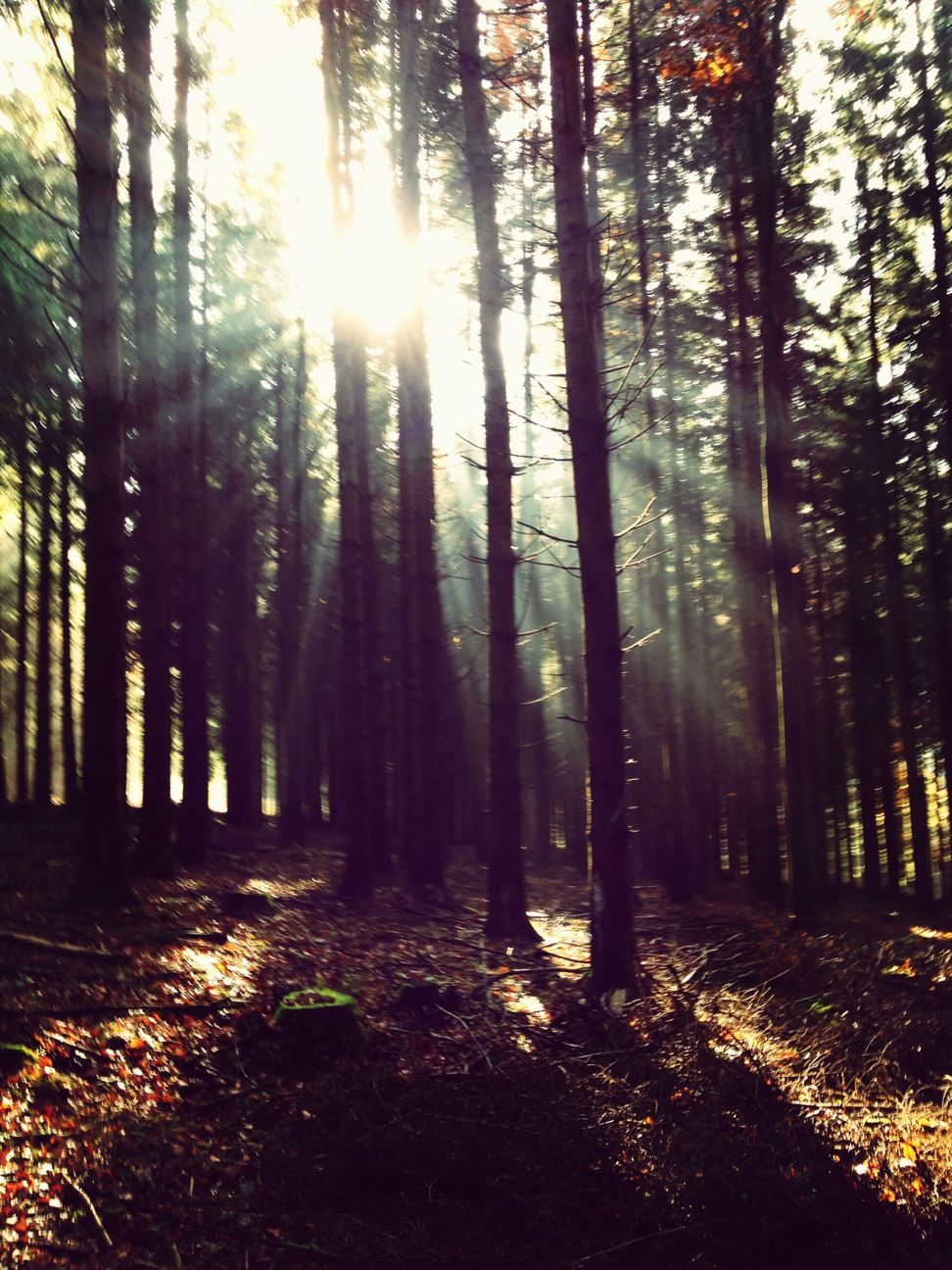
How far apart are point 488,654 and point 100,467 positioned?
703cm

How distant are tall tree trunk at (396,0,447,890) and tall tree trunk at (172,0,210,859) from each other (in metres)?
3.53

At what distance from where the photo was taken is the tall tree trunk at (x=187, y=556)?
1406 cm

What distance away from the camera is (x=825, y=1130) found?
4695 millimetres

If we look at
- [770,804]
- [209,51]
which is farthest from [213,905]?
[209,51]

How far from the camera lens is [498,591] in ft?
36.7

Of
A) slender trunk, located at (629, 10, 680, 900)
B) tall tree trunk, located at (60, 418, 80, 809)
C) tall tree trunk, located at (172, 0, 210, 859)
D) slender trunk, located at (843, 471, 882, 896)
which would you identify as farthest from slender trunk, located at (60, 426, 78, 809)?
slender trunk, located at (843, 471, 882, 896)

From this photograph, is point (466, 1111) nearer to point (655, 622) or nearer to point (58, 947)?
point (58, 947)

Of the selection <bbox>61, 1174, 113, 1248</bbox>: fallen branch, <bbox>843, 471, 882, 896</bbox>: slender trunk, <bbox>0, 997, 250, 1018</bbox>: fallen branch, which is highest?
<bbox>843, 471, 882, 896</bbox>: slender trunk

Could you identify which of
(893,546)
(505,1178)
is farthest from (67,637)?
(505,1178)

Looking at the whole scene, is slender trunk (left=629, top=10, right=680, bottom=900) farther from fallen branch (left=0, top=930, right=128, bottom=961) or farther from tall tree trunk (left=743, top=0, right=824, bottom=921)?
fallen branch (left=0, top=930, right=128, bottom=961)

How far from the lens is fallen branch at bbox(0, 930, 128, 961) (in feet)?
24.3

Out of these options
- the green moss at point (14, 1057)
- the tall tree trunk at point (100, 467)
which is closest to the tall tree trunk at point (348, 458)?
the tall tree trunk at point (100, 467)

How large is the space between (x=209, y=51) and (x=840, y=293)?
1128cm

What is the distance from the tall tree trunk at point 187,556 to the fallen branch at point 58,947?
6516 mm
